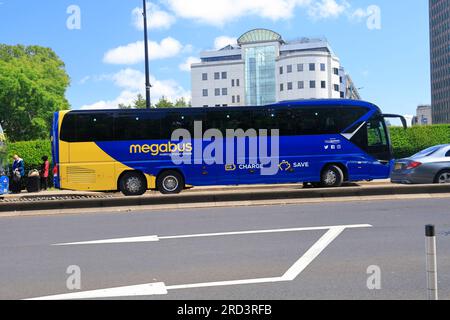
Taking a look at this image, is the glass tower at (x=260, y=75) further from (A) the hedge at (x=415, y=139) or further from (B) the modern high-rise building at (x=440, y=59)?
(A) the hedge at (x=415, y=139)

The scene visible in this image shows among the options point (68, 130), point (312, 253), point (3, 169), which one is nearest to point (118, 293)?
point (312, 253)

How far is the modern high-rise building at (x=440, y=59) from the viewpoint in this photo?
146250 millimetres

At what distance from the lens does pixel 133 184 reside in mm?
18625

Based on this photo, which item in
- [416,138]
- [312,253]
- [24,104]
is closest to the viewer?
[312,253]

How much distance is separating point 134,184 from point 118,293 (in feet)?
43.1

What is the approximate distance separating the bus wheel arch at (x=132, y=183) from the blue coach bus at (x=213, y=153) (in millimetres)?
35

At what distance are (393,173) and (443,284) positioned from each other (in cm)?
1294

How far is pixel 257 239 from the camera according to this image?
8.89 meters

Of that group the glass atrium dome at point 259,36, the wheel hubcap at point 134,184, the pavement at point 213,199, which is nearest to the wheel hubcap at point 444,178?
the pavement at point 213,199

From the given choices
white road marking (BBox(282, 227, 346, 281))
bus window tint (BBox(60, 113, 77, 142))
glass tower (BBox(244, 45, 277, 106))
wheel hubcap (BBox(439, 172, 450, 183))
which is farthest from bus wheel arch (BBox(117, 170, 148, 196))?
glass tower (BBox(244, 45, 277, 106))

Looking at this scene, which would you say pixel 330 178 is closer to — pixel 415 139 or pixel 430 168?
pixel 430 168

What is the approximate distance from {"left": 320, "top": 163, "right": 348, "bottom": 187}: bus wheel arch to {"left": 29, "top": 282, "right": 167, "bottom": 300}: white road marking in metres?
13.8

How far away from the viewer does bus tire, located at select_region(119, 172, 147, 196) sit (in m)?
18.5

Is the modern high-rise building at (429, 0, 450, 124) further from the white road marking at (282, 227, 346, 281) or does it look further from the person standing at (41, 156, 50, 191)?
the white road marking at (282, 227, 346, 281)
